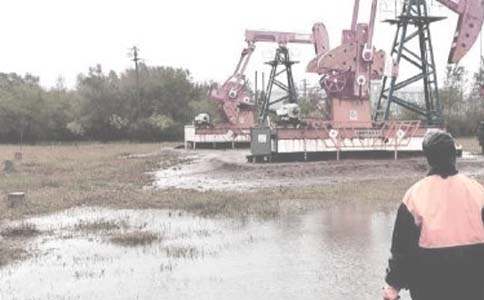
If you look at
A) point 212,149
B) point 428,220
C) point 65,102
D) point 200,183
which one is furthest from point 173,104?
point 428,220

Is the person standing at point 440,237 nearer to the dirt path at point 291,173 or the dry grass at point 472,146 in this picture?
the dirt path at point 291,173

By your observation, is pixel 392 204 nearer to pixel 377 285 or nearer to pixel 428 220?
pixel 377 285

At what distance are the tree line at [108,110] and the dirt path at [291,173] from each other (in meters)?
30.9

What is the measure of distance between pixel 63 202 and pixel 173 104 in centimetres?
4070

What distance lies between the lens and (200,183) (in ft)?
63.5

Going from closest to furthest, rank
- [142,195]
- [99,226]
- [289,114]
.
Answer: [99,226]
[142,195]
[289,114]

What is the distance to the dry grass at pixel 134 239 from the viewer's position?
33.4ft

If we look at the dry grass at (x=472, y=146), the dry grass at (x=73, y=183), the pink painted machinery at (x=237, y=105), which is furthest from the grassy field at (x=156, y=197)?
the pink painted machinery at (x=237, y=105)

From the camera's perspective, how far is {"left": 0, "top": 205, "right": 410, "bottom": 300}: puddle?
7.30 meters

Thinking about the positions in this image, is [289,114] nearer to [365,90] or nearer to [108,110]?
[365,90]

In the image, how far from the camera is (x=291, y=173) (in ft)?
67.2

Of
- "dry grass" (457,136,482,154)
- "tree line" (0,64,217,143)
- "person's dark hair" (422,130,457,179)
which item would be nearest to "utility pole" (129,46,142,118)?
"tree line" (0,64,217,143)

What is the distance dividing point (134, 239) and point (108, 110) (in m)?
46.2

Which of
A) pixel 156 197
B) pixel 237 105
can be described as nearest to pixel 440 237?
pixel 156 197
